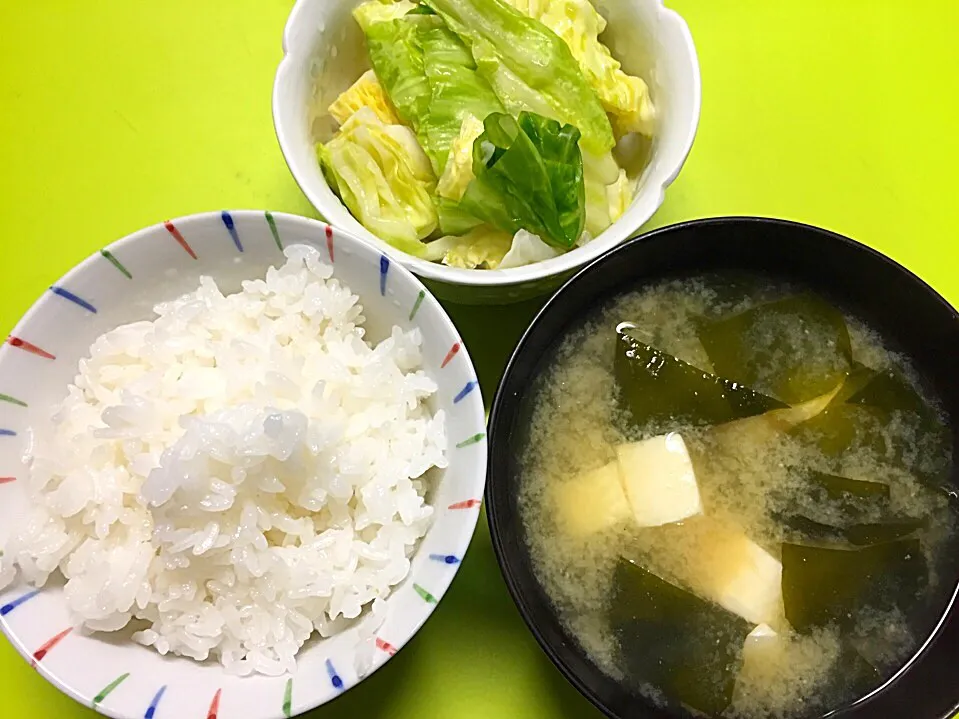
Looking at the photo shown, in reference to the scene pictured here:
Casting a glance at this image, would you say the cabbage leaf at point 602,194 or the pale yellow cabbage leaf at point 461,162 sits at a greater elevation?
the pale yellow cabbage leaf at point 461,162

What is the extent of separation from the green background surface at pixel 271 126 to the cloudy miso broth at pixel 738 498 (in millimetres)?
378

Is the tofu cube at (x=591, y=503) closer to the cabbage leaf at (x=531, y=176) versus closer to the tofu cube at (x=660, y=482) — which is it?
the tofu cube at (x=660, y=482)

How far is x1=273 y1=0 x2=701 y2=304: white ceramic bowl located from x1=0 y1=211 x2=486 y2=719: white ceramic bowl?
142mm

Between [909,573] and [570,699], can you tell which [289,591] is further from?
[909,573]

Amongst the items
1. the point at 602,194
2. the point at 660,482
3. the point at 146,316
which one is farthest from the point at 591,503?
the point at 146,316

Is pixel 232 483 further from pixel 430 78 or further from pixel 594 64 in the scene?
pixel 594 64

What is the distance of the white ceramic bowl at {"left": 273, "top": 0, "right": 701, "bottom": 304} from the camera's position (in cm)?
153

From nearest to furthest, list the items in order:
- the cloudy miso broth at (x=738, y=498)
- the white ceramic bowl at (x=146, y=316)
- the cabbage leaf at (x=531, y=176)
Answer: the white ceramic bowl at (x=146, y=316), the cloudy miso broth at (x=738, y=498), the cabbage leaf at (x=531, y=176)

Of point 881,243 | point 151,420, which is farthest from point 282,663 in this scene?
point 881,243

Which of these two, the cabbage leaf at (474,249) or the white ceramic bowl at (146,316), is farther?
the cabbage leaf at (474,249)

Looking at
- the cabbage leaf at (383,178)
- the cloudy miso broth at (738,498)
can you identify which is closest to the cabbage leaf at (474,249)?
the cabbage leaf at (383,178)

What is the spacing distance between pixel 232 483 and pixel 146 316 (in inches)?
16.0

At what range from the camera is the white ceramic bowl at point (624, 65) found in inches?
60.4

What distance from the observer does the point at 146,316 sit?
59.7 inches
